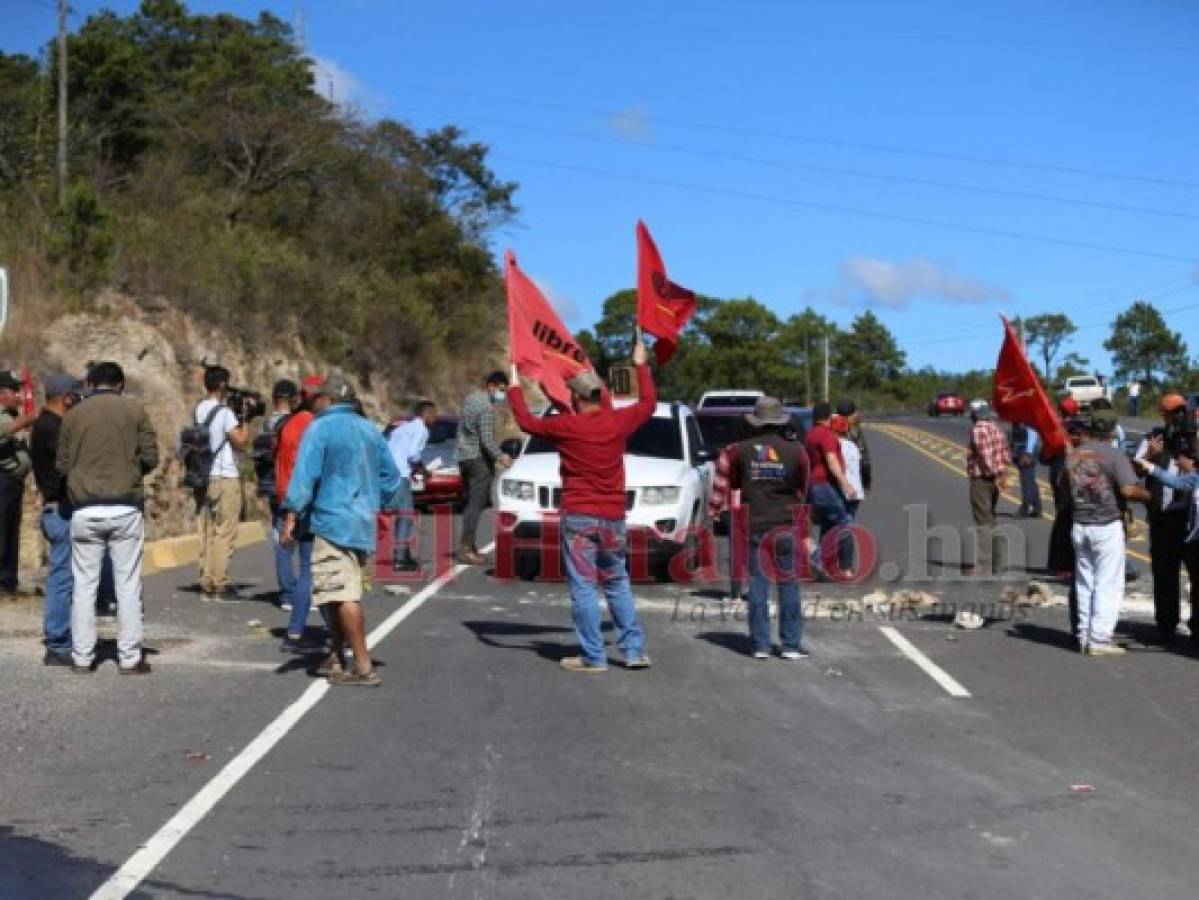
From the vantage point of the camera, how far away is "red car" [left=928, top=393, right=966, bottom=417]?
92.4 metres

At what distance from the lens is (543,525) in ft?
50.7

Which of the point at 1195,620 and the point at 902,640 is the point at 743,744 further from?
the point at 1195,620

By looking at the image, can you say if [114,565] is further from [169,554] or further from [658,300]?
[169,554]

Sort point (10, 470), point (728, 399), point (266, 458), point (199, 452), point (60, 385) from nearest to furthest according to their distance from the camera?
point (60, 385) → point (10, 470) → point (199, 452) → point (266, 458) → point (728, 399)

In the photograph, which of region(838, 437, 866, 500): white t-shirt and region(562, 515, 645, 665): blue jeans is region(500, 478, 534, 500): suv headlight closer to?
region(838, 437, 866, 500): white t-shirt

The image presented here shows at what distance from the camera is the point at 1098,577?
36.4 feet

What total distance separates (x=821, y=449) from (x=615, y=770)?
25.1 feet

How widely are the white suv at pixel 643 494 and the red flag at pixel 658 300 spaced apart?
2387mm

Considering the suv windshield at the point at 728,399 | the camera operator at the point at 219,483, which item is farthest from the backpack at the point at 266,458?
the suv windshield at the point at 728,399

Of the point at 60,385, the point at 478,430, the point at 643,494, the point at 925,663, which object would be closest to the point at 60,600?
the point at 60,385

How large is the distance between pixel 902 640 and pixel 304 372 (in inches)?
949

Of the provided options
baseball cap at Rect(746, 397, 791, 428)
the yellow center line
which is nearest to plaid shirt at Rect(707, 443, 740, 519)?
baseball cap at Rect(746, 397, 791, 428)

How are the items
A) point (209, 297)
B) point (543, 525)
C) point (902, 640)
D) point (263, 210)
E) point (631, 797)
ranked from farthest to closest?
point (263, 210) < point (209, 297) < point (543, 525) < point (902, 640) < point (631, 797)

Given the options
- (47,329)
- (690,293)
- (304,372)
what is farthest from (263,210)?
(690,293)
